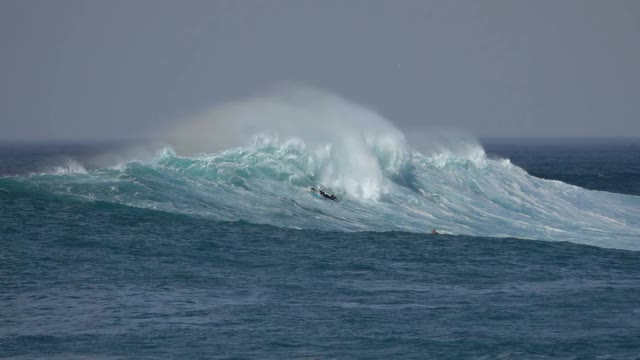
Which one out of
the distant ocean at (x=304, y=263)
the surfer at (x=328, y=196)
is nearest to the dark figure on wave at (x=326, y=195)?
the surfer at (x=328, y=196)

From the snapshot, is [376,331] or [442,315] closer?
[376,331]

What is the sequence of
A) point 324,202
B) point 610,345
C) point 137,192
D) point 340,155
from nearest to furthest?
point 610,345 → point 137,192 → point 324,202 → point 340,155

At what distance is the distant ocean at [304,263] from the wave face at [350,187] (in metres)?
0.14

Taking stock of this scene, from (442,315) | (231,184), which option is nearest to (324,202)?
(231,184)

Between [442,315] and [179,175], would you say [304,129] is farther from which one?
[442,315]

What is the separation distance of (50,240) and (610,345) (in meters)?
18.6

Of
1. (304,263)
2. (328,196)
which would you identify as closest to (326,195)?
(328,196)

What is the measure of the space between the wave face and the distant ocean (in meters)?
0.14

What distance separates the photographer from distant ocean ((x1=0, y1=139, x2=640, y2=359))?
2078 centimetres

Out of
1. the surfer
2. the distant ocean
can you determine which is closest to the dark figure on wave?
the surfer

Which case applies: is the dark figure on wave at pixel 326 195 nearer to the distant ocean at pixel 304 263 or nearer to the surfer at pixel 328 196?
the surfer at pixel 328 196

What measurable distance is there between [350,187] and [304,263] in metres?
15.9

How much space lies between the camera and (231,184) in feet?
139

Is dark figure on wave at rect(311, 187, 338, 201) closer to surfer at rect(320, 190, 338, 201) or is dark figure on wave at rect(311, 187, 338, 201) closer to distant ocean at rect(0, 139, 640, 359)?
Result: surfer at rect(320, 190, 338, 201)
